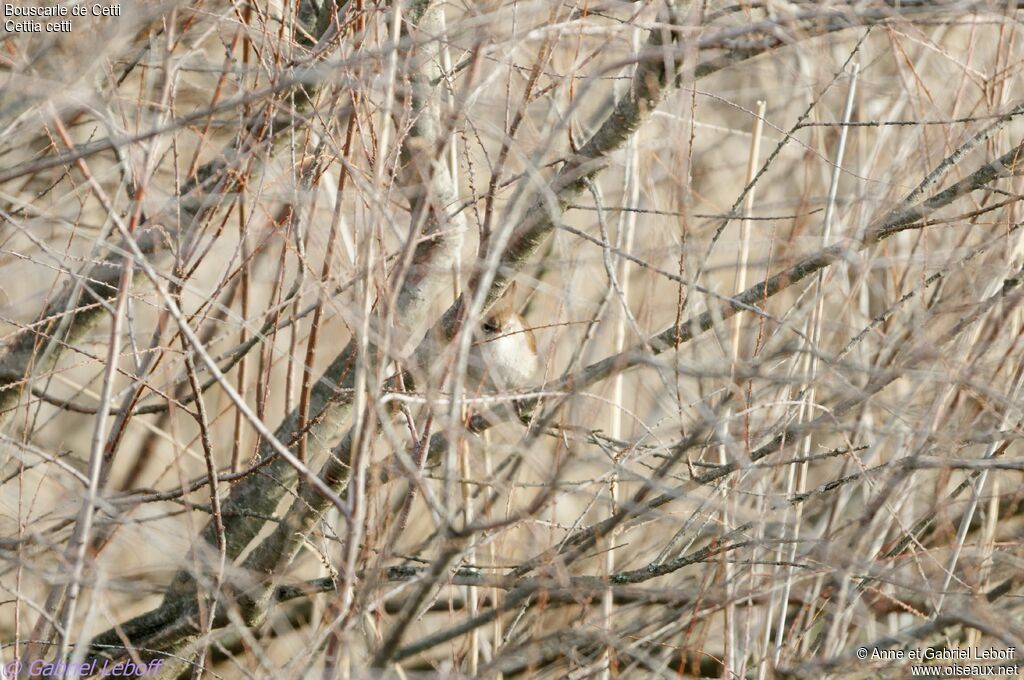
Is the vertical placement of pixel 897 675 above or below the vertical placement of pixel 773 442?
below

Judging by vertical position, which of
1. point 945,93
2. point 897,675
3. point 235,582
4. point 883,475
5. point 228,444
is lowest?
point 228,444

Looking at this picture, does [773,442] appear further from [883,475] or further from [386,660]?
[386,660]

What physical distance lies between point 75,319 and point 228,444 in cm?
142

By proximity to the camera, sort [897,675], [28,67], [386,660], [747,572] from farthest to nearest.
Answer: [747,572]
[897,675]
[28,67]
[386,660]

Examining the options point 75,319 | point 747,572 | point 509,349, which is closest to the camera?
point 747,572

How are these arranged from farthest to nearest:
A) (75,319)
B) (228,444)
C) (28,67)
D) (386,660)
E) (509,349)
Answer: (228,444), (509,349), (75,319), (28,67), (386,660)

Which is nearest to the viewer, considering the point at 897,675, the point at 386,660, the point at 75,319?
the point at 386,660

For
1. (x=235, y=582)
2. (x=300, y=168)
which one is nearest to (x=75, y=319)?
(x=300, y=168)

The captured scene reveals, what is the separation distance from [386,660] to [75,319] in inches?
68.5

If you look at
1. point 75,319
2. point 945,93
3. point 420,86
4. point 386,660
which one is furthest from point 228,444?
point 945,93

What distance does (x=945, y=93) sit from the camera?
3.13 meters

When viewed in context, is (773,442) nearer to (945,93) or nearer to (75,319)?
(945,93)

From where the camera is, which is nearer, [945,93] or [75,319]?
[75,319]

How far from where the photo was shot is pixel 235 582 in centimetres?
176
